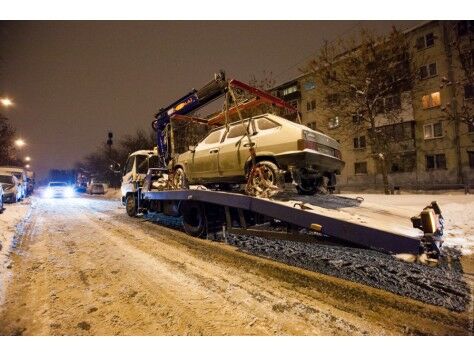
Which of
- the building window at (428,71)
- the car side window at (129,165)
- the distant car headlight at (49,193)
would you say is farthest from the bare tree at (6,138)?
the building window at (428,71)

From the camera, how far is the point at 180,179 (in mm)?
7516

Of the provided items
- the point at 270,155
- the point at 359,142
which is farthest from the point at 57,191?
the point at 359,142

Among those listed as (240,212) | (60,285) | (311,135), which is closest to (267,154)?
(311,135)

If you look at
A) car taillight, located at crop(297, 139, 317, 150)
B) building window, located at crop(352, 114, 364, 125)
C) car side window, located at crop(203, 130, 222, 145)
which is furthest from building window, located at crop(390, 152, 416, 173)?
car taillight, located at crop(297, 139, 317, 150)

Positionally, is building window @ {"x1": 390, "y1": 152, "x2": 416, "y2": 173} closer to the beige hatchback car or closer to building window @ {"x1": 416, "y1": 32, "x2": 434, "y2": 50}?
building window @ {"x1": 416, "y1": 32, "x2": 434, "y2": 50}

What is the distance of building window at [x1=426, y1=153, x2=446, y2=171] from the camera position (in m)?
23.1

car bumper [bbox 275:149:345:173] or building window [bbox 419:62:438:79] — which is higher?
building window [bbox 419:62:438:79]

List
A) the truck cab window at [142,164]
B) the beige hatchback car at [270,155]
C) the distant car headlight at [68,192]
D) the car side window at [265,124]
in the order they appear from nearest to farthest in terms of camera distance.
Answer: the beige hatchback car at [270,155], the car side window at [265,124], the truck cab window at [142,164], the distant car headlight at [68,192]

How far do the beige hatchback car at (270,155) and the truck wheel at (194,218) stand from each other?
2.40ft

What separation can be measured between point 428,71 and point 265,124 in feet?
83.9

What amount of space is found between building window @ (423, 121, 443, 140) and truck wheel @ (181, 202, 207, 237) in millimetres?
25083

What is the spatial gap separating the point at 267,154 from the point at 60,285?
3.61 m

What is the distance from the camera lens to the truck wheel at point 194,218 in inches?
232

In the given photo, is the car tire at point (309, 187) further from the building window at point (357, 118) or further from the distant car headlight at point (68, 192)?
the distant car headlight at point (68, 192)
